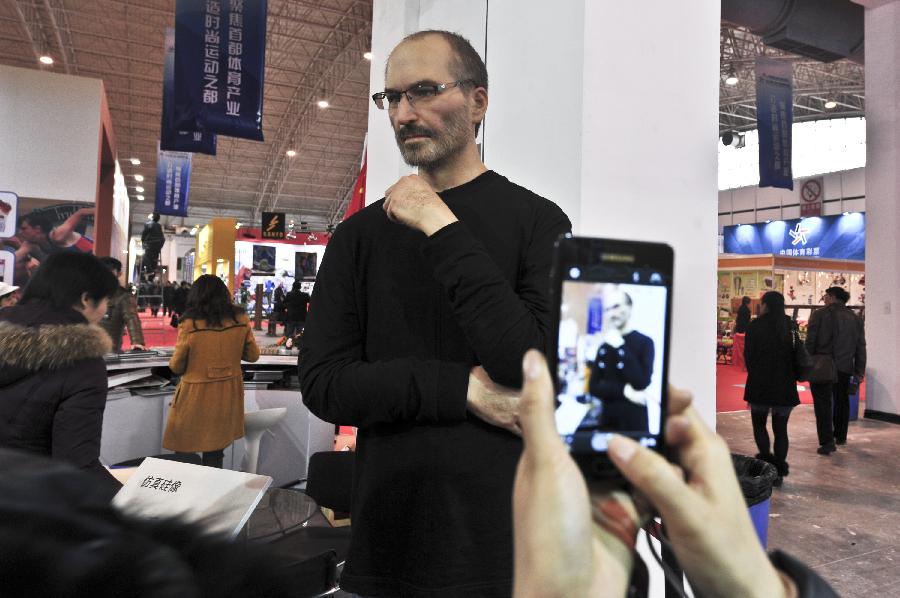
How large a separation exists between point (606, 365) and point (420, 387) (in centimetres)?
54

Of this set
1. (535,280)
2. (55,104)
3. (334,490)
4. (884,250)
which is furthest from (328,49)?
(535,280)

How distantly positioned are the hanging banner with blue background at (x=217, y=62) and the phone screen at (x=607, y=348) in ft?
22.2

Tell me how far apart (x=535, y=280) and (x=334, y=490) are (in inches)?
74.7

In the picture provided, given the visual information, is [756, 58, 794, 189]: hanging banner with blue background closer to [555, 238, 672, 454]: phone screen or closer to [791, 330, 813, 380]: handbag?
[791, 330, 813, 380]: handbag

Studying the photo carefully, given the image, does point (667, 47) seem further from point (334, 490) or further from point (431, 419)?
point (334, 490)

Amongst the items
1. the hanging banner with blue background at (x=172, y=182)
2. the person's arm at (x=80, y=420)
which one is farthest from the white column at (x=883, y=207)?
the hanging banner with blue background at (x=172, y=182)

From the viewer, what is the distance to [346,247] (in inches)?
43.6

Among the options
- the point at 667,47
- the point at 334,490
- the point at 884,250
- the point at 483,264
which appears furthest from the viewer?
the point at 884,250

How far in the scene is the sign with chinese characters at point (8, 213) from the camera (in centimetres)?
847

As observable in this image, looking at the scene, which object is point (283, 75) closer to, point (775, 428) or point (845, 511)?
point (775, 428)

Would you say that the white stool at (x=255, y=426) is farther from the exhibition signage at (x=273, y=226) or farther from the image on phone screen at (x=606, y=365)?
the exhibition signage at (x=273, y=226)

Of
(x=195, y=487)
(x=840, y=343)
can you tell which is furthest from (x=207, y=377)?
(x=840, y=343)

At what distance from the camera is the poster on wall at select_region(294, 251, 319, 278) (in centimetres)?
1891

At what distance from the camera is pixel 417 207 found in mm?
865
